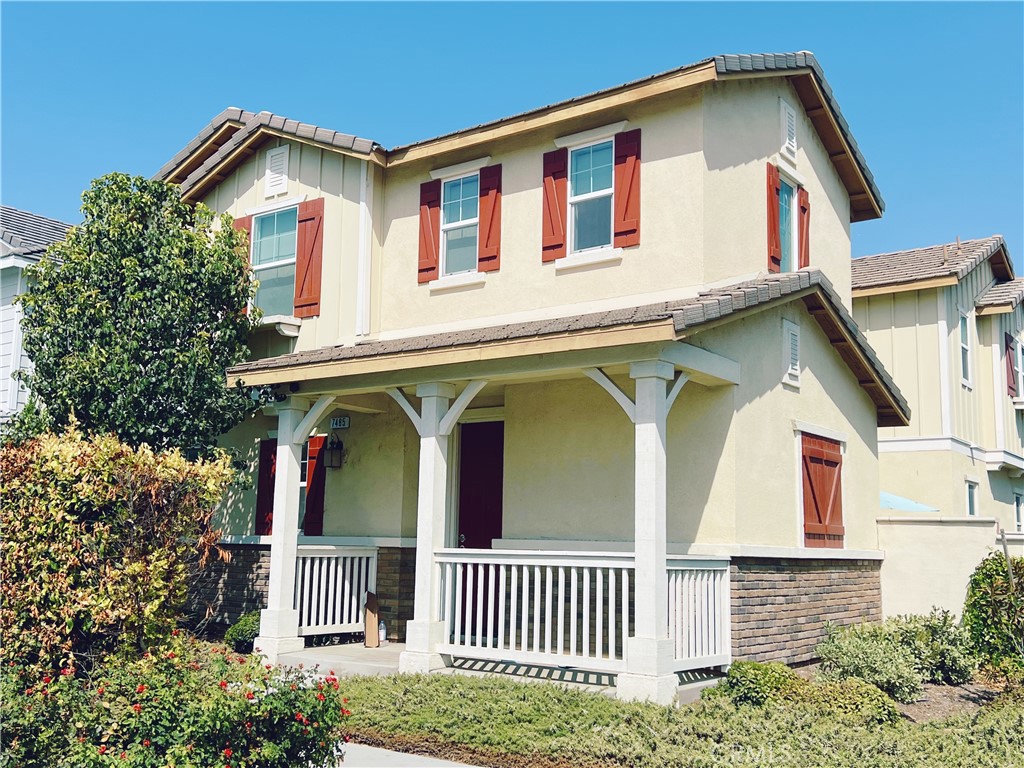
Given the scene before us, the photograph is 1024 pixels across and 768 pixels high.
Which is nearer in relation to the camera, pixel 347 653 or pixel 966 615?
pixel 347 653

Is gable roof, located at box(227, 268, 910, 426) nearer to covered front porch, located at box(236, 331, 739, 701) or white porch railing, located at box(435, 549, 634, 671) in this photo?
covered front porch, located at box(236, 331, 739, 701)

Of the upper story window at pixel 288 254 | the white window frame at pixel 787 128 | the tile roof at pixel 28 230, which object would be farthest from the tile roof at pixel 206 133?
the white window frame at pixel 787 128

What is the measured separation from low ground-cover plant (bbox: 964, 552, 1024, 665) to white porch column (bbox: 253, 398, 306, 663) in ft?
27.0

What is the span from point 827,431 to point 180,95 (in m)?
9.36

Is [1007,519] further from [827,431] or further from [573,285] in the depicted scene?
[573,285]

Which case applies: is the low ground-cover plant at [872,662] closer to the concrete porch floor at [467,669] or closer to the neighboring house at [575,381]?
the neighboring house at [575,381]

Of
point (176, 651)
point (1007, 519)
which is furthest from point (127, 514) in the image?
point (1007, 519)

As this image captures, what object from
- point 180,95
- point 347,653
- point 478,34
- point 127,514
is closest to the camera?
point 127,514

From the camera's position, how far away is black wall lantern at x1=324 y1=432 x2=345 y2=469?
13.8 metres

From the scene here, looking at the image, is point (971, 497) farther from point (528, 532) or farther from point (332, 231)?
point (332, 231)

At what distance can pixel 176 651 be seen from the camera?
7.43m

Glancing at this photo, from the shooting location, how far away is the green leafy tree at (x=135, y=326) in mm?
12383

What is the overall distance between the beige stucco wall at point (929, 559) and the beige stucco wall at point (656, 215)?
4.05 m

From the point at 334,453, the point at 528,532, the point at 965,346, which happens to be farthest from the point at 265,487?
the point at 965,346
